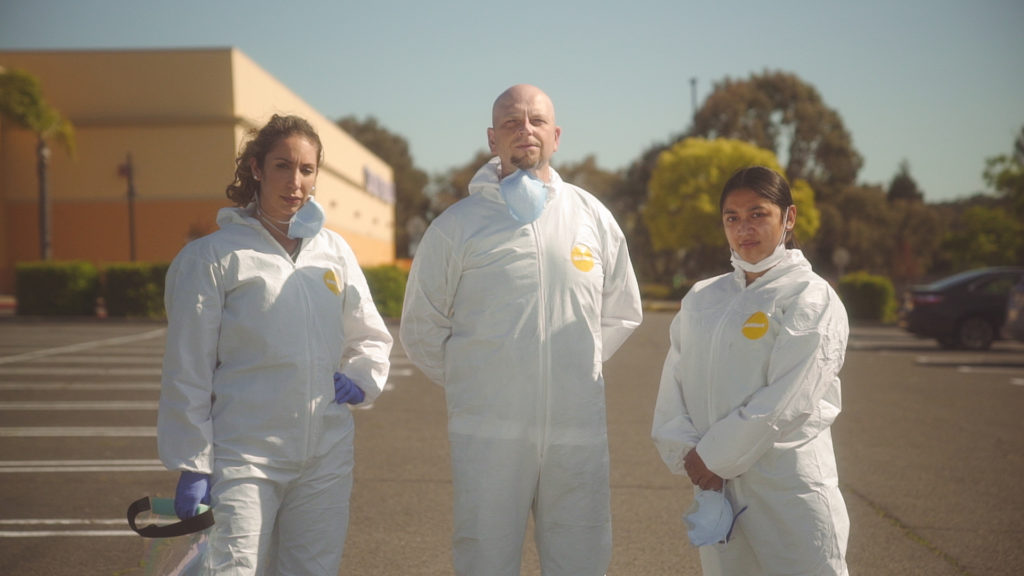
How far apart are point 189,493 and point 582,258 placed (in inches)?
59.4

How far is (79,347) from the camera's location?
1548 centimetres

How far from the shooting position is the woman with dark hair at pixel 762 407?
2771 millimetres

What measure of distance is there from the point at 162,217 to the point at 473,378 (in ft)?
103

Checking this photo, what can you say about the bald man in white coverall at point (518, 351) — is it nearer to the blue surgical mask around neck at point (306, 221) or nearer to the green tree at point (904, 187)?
the blue surgical mask around neck at point (306, 221)

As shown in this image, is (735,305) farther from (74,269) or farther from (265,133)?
(74,269)

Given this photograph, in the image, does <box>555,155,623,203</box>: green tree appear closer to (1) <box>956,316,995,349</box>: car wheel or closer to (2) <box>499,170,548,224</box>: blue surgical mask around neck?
(1) <box>956,316,995,349</box>: car wheel

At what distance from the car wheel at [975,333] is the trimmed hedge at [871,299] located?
10.1 m

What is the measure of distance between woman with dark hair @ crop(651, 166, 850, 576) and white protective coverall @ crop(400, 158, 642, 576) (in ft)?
1.08

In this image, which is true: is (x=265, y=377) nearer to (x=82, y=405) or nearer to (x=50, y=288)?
(x=82, y=405)

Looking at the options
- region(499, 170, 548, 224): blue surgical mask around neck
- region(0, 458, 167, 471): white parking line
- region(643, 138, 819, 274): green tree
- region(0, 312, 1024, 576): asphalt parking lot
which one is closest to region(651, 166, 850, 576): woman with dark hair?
region(499, 170, 548, 224): blue surgical mask around neck

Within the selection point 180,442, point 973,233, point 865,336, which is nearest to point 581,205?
point 180,442

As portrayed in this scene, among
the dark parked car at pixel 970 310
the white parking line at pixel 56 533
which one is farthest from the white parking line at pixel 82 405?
the dark parked car at pixel 970 310

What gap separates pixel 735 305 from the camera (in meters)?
2.91

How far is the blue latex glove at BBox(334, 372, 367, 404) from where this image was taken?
2.97 m
